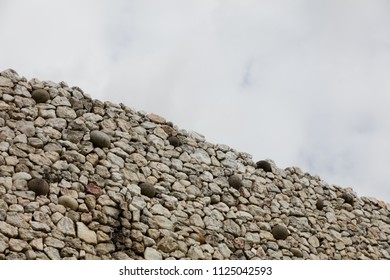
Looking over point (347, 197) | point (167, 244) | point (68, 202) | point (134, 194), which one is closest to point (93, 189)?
point (68, 202)

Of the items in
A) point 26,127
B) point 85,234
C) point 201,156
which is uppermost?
point 201,156

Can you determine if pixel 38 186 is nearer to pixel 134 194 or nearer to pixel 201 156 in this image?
pixel 134 194

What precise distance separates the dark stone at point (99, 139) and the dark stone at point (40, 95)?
3.67 feet

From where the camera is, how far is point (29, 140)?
11.0 metres

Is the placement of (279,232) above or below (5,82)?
below

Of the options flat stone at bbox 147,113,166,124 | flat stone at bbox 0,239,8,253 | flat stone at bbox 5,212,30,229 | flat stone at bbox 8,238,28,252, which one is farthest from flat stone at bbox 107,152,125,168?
flat stone at bbox 0,239,8,253

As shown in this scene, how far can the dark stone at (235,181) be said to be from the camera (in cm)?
1302

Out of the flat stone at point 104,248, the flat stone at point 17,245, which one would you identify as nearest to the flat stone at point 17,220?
the flat stone at point 17,245

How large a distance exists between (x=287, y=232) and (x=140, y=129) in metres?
3.83

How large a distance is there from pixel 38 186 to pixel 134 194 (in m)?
1.86

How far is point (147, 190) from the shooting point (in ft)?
38.1

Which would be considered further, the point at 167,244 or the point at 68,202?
the point at 167,244

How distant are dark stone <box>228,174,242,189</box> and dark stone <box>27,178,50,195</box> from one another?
4.19 m

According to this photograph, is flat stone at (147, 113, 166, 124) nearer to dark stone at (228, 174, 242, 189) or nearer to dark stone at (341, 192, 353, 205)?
dark stone at (228, 174, 242, 189)
